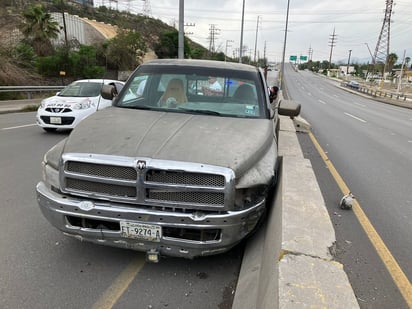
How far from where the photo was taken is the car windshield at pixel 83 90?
10.6m

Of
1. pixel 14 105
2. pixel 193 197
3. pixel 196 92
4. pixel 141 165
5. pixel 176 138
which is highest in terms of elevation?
pixel 196 92

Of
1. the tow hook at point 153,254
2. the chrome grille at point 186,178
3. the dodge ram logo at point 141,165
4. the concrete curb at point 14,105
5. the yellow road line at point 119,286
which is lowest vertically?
the concrete curb at point 14,105

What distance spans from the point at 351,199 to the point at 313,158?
3109mm

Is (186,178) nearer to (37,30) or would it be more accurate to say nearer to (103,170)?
(103,170)

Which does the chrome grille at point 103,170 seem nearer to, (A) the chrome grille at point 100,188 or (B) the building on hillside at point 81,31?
(A) the chrome grille at point 100,188

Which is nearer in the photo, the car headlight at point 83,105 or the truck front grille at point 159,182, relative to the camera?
the truck front grille at point 159,182

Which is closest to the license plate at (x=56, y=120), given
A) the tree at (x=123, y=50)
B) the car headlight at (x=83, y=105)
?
the car headlight at (x=83, y=105)

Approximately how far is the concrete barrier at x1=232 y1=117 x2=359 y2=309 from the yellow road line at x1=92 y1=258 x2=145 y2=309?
0.97 metres

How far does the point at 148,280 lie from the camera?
307cm

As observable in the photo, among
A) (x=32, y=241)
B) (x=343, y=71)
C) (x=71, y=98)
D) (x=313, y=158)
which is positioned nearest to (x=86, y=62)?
(x=71, y=98)

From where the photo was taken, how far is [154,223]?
2.78 metres

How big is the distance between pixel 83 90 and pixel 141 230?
29.6 ft

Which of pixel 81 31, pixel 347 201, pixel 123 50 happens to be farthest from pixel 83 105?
pixel 81 31

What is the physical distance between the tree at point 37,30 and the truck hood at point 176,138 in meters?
34.9
